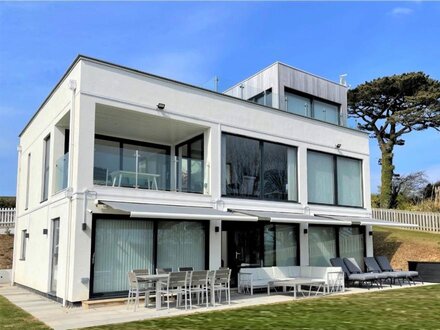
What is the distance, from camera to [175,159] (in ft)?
56.9

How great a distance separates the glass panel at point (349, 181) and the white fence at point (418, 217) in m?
9.65

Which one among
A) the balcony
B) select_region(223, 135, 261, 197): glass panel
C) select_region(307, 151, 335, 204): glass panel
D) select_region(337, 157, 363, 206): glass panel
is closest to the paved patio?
the balcony

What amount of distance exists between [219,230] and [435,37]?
1213 centimetres

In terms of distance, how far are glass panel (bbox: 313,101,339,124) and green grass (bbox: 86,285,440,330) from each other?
1114 centimetres

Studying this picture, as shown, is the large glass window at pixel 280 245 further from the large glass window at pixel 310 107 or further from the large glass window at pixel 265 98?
the large glass window at pixel 310 107

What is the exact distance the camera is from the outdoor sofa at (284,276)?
1689cm

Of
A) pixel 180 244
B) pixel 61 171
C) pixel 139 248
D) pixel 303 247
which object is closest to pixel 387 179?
pixel 303 247

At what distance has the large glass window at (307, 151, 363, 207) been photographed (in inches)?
860

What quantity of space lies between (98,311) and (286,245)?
9.50 metres

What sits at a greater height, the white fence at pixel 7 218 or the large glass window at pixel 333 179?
the large glass window at pixel 333 179

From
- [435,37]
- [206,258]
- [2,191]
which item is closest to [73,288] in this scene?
[206,258]

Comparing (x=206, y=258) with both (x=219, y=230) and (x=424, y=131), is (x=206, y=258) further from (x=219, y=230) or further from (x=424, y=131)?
(x=424, y=131)

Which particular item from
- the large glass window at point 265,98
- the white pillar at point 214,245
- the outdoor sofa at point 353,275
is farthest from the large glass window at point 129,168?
the outdoor sofa at point 353,275

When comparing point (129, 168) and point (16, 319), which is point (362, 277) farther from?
point (16, 319)
